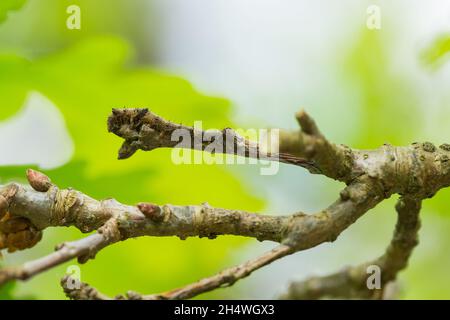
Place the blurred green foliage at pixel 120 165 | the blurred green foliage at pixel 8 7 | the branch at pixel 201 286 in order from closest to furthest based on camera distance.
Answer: the branch at pixel 201 286
the blurred green foliage at pixel 8 7
the blurred green foliage at pixel 120 165

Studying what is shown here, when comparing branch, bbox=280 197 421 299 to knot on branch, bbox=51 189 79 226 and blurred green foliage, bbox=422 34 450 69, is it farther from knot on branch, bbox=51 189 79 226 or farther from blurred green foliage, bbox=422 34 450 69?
knot on branch, bbox=51 189 79 226

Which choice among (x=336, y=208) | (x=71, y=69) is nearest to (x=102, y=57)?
(x=71, y=69)

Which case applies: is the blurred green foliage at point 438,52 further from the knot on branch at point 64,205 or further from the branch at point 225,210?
the knot on branch at point 64,205

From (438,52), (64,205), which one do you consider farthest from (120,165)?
(438,52)

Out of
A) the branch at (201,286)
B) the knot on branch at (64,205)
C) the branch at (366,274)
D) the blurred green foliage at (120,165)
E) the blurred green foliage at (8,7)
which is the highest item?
the blurred green foliage at (8,7)

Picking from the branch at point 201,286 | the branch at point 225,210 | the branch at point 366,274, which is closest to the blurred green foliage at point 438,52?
the branch at point 366,274

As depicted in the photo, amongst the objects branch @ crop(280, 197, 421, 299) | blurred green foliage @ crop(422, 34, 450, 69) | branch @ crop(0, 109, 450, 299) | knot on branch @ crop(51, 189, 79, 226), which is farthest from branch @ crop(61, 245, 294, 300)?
blurred green foliage @ crop(422, 34, 450, 69)
